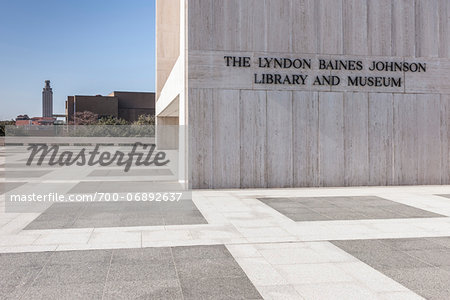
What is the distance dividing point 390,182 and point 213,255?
9.79 m

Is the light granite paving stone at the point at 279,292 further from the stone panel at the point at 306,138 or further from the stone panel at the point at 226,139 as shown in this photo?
the stone panel at the point at 306,138

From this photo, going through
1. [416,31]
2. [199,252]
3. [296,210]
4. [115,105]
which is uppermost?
[115,105]

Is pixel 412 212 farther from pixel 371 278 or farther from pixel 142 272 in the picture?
pixel 142 272

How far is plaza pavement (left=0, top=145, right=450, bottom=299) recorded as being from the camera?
4629 millimetres

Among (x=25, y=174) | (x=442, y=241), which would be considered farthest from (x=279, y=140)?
(x=25, y=174)

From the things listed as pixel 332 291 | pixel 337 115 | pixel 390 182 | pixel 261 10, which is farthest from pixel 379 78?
pixel 332 291

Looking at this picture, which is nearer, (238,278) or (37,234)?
(238,278)

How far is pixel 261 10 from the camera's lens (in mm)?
13078

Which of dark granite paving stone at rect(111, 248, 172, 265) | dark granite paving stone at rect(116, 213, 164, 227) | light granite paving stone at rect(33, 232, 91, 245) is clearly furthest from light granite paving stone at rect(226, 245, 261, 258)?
light granite paving stone at rect(33, 232, 91, 245)

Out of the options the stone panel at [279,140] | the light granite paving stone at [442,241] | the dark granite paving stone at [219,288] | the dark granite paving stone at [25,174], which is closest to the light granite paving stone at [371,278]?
the dark granite paving stone at [219,288]

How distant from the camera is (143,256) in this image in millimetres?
5824

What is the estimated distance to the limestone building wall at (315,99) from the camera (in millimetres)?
12750

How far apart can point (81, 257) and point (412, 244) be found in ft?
16.4

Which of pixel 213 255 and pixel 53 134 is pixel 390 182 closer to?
pixel 213 255
